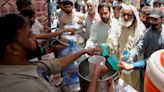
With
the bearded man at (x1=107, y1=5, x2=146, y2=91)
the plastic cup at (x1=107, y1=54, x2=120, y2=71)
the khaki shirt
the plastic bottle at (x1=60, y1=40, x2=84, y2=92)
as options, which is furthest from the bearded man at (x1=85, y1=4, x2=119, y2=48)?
the khaki shirt

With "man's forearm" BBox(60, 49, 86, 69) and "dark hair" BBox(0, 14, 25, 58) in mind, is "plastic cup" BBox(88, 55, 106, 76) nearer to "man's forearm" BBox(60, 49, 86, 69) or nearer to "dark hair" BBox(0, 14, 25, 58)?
"man's forearm" BBox(60, 49, 86, 69)

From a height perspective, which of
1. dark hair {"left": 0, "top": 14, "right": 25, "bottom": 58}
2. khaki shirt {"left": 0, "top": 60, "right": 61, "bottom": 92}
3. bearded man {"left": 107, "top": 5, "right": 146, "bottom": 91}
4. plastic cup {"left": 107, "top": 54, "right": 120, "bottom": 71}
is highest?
dark hair {"left": 0, "top": 14, "right": 25, "bottom": 58}

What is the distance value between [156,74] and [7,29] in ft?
2.01

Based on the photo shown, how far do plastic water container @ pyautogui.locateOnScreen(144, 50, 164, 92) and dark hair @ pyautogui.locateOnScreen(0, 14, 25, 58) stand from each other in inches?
22.3

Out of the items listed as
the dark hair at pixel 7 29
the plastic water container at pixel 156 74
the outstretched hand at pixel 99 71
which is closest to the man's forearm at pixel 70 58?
the outstretched hand at pixel 99 71

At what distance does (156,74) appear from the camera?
76 centimetres

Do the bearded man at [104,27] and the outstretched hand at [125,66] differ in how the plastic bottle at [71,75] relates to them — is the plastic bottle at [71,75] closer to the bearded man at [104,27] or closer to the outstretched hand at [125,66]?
the outstretched hand at [125,66]

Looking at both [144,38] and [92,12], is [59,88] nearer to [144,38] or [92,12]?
[144,38]

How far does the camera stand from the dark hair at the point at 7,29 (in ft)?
2.99

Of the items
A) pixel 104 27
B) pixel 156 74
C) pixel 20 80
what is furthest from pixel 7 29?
pixel 104 27

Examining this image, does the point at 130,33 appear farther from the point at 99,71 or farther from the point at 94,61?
the point at 99,71

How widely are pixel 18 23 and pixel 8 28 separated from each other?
0.05 metres

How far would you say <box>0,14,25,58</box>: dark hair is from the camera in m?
0.91

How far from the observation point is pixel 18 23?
956mm
